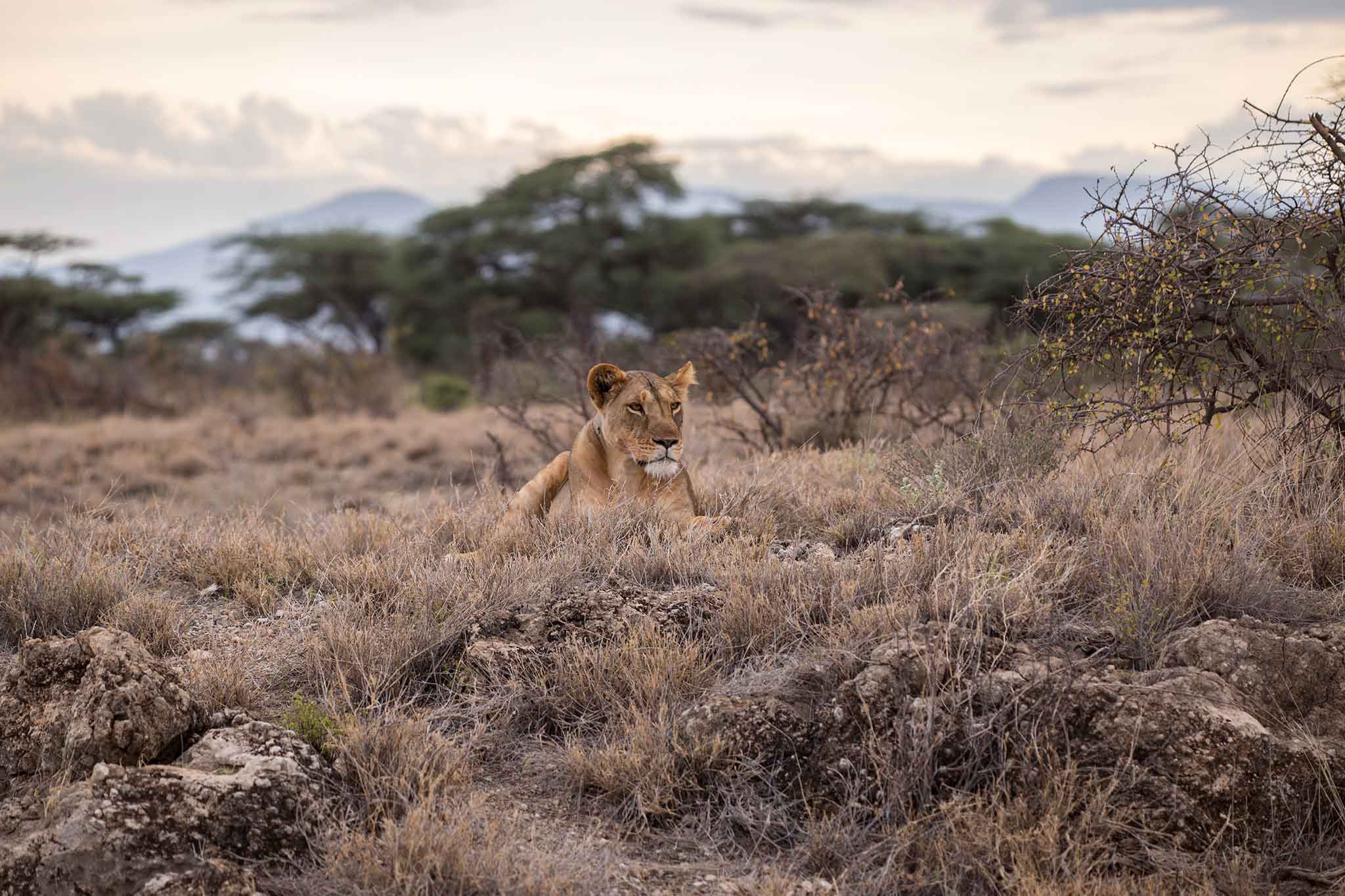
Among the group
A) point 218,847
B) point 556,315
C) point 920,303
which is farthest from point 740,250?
point 218,847

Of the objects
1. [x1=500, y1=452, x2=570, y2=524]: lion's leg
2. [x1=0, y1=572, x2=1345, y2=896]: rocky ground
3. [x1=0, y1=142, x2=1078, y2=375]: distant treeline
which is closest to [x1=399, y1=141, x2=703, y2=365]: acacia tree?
[x1=0, y1=142, x2=1078, y2=375]: distant treeline

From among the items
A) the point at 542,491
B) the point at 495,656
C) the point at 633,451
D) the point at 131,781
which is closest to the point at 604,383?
the point at 633,451

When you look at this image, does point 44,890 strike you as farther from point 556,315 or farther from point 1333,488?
point 556,315

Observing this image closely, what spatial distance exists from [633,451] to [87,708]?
2.55 m

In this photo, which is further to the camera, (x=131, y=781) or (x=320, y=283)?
(x=320, y=283)

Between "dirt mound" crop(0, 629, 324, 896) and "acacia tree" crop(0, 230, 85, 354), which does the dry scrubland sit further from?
"acacia tree" crop(0, 230, 85, 354)

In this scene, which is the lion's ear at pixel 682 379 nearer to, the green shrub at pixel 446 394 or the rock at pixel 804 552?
the rock at pixel 804 552

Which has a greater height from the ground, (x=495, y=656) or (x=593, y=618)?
(x=593, y=618)

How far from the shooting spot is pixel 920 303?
9.90m

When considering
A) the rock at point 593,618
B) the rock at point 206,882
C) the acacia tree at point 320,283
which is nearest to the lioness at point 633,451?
the rock at point 593,618

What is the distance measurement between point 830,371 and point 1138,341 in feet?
14.6

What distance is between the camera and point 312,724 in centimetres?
385

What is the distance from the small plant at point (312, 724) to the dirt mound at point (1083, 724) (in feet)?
3.95

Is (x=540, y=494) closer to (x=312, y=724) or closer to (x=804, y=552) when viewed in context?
(x=804, y=552)
